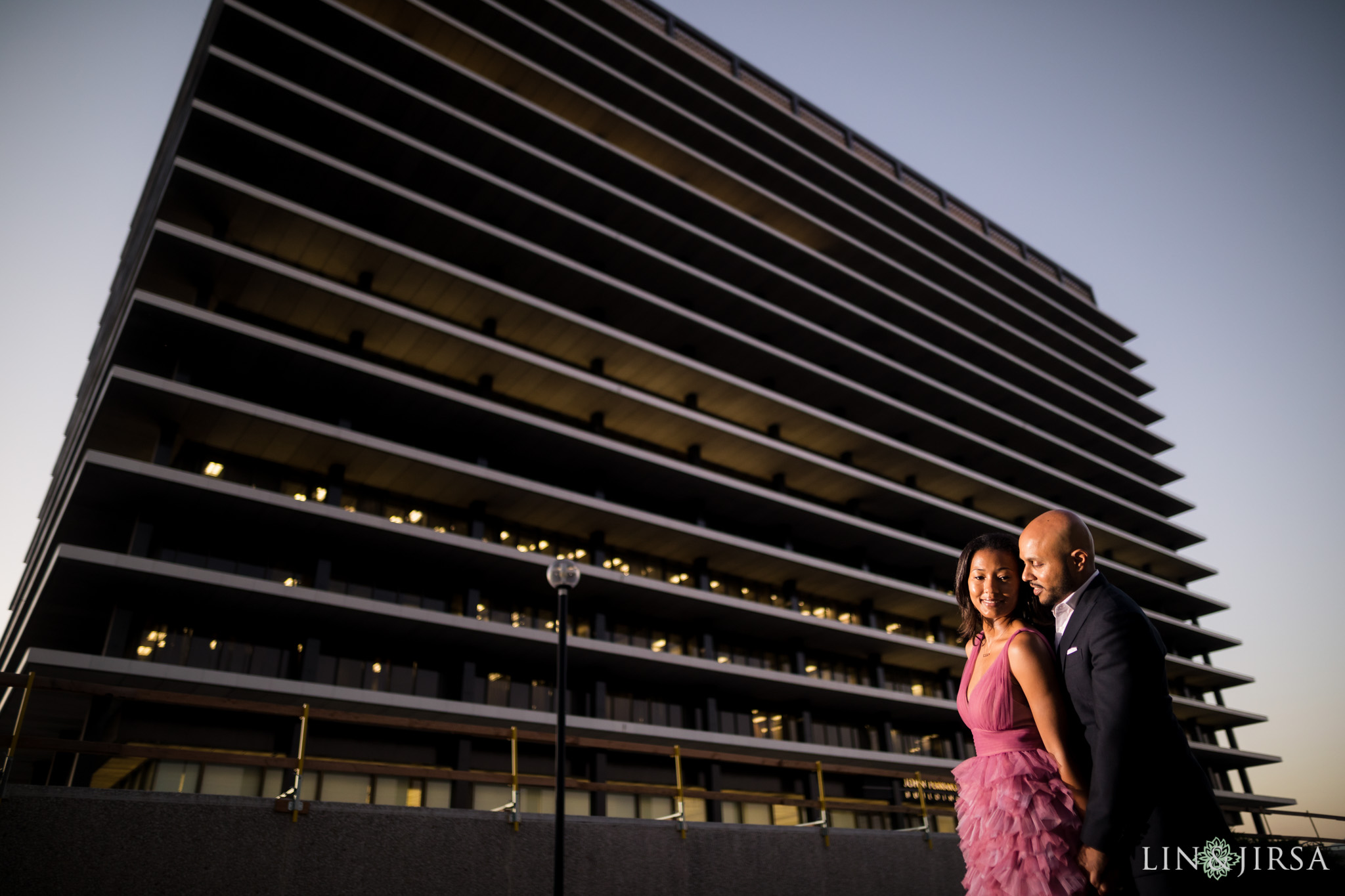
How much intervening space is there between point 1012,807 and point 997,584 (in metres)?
1.11

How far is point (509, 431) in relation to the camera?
110 ft

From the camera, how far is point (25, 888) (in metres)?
8.40

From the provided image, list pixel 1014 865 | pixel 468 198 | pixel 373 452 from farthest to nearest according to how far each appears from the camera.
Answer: pixel 468 198, pixel 373 452, pixel 1014 865

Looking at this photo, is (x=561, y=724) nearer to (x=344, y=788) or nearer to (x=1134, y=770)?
(x=1134, y=770)

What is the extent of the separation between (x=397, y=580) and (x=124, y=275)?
23807mm

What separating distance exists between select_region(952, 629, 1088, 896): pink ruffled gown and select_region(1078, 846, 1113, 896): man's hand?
15 centimetres

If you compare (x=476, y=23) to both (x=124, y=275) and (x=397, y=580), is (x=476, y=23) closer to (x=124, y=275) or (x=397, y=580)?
(x=124, y=275)

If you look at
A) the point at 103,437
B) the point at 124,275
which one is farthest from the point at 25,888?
the point at 124,275

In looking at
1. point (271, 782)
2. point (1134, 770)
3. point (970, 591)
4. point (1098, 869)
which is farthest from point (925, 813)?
point (271, 782)

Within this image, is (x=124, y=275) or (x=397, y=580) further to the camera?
(x=124, y=275)

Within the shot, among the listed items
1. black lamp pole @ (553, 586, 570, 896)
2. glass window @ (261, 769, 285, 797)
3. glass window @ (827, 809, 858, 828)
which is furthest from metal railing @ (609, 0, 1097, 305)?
black lamp pole @ (553, 586, 570, 896)

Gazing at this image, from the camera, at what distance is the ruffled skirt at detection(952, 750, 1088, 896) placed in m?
3.94

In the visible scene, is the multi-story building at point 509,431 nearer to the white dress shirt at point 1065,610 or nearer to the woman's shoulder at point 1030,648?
the woman's shoulder at point 1030,648

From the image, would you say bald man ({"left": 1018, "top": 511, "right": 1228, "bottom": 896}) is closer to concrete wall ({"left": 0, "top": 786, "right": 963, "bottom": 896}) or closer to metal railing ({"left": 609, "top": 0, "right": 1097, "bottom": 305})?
concrete wall ({"left": 0, "top": 786, "right": 963, "bottom": 896})
